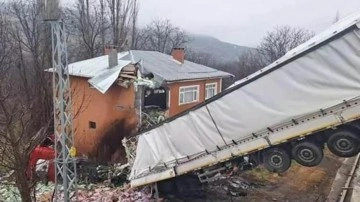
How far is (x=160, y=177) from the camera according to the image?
1112 cm

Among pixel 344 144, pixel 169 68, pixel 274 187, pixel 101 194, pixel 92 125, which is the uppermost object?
pixel 169 68

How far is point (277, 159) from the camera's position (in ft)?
31.1

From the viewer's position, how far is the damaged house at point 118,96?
17125 millimetres

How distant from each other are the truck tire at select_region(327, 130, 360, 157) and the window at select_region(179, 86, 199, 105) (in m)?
11.4

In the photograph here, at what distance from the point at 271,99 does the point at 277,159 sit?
1.55 meters

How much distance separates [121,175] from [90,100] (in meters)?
5.75

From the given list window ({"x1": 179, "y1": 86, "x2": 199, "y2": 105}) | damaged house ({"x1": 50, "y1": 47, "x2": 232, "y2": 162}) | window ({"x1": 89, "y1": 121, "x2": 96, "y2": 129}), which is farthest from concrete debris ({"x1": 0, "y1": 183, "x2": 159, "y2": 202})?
window ({"x1": 179, "y1": 86, "x2": 199, "y2": 105})

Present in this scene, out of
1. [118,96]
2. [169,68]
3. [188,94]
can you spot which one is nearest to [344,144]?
[118,96]

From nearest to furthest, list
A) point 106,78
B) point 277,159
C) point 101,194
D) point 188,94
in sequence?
point 277,159
point 101,194
point 106,78
point 188,94

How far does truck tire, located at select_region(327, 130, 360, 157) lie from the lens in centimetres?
855

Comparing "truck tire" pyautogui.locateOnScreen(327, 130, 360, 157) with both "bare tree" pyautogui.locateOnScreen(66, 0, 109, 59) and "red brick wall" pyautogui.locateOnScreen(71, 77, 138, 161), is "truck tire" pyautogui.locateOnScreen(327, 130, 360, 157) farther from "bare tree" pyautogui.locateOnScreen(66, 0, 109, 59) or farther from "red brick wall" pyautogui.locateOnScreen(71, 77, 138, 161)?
"bare tree" pyautogui.locateOnScreen(66, 0, 109, 59)

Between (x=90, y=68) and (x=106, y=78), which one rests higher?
(x=90, y=68)

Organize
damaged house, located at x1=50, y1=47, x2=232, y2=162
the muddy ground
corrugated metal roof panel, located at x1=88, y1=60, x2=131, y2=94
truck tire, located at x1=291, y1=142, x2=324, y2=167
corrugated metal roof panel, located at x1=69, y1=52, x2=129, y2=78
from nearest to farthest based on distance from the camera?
truck tire, located at x1=291, y1=142, x2=324, y2=167
the muddy ground
corrugated metal roof panel, located at x1=88, y1=60, x2=131, y2=94
damaged house, located at x1=50, y1=47, x2=232, y2=162
corrugated metal roof panel, located at x1=69, y1=52, x2=129, y2=78

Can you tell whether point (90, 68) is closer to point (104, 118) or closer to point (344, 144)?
point (104, 118)
